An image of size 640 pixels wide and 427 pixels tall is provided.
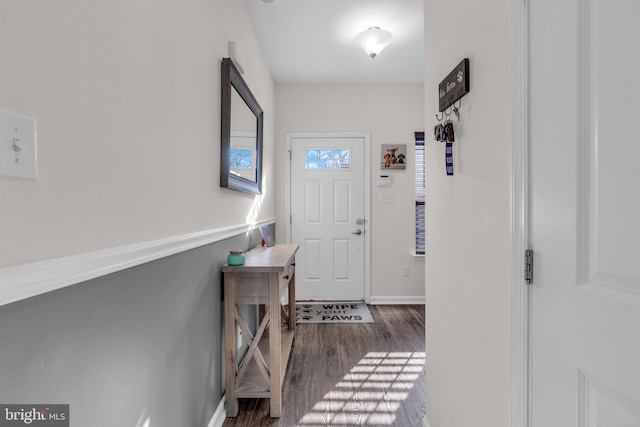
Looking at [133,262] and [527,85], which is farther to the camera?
[133,262]

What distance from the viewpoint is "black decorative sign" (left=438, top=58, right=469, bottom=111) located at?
1.14 meters

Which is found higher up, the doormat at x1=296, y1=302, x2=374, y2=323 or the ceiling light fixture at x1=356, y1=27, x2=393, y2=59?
the ceiling light fixture at x1=356, y1=27, x2=393, y2=59

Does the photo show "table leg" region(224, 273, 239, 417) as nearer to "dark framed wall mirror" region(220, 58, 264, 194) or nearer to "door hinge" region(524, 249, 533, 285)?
"dark framed wall mirror" region(220, 58, 264, 194)

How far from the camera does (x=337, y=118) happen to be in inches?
156

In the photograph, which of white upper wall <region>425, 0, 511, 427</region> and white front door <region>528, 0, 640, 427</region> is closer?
white front door <region>528, 0, 640, 427</region>

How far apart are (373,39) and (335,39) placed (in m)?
0.36

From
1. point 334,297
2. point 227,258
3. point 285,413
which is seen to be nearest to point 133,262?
point 227,258

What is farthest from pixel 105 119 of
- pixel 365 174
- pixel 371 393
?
pixel 365 174

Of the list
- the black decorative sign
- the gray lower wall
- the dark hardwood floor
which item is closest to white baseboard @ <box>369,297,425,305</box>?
the dark hardwood floor

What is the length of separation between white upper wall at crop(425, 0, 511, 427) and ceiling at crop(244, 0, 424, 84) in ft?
3.77

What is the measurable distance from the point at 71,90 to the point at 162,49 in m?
0.53

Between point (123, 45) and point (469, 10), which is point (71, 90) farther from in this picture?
point (469, 10)

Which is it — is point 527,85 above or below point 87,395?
above

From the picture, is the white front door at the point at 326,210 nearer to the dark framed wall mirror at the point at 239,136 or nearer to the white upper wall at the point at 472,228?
the dark framed wall mirror at the point at 239,136
